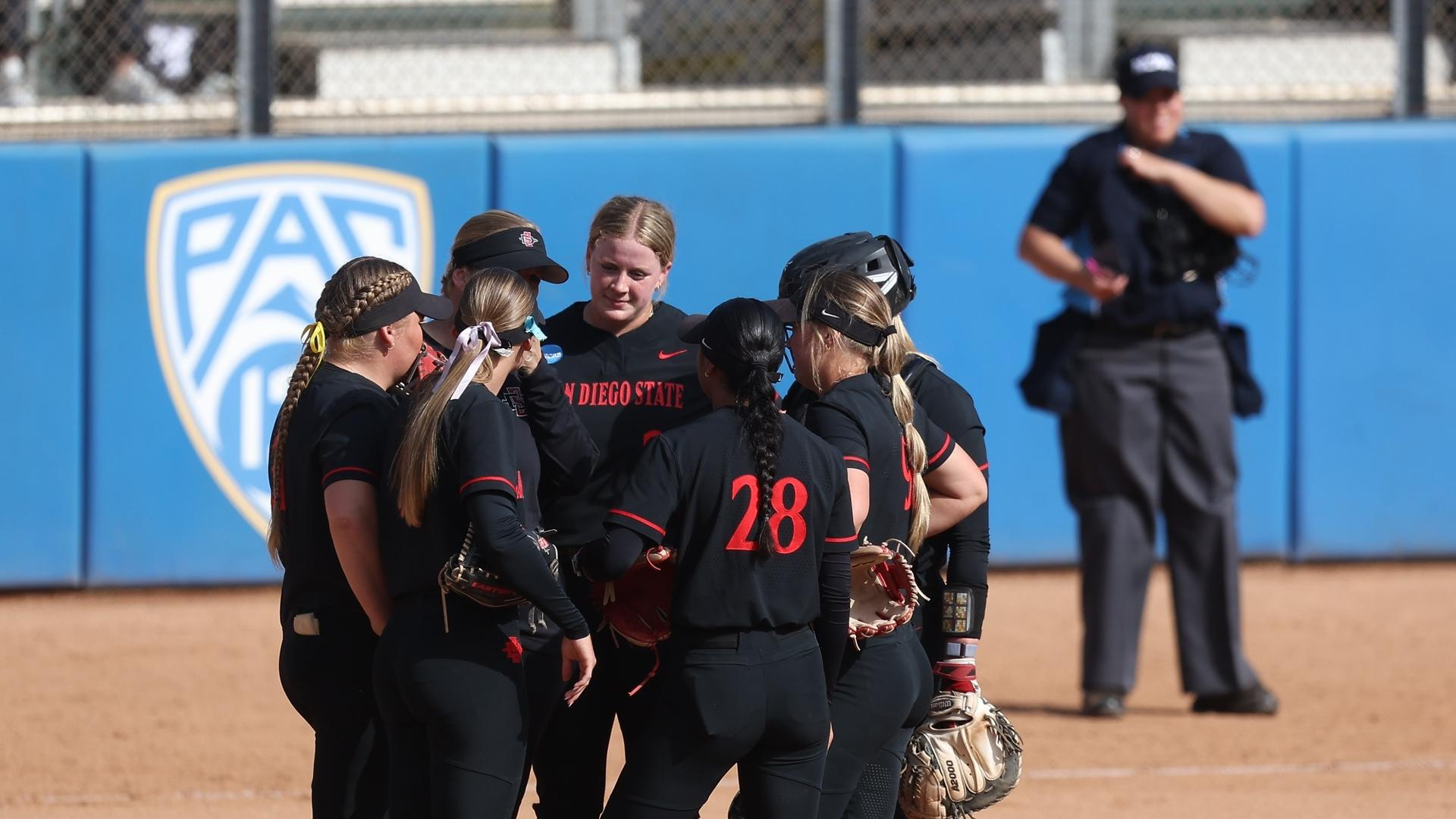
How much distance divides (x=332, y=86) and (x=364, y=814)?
19.7 ft

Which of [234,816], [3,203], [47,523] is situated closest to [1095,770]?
[234,816]

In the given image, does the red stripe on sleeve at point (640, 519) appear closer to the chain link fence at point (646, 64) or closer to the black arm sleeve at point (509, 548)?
the black arm sleeve at point (509, 548)

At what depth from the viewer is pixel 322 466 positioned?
3.43 metres

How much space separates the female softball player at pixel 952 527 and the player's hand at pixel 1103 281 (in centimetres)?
253

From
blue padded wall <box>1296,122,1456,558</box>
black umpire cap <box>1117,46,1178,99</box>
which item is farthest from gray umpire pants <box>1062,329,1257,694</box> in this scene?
blue padded wall <box>1296,122,1456,558</box>

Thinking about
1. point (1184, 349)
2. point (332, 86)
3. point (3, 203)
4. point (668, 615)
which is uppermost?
point (332, 86)

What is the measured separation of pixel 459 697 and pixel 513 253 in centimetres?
106

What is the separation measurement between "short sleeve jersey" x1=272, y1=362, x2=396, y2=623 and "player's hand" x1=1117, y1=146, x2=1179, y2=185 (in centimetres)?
362

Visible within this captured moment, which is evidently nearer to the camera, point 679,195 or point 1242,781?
point 1242,781

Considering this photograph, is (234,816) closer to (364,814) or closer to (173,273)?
(364,814)

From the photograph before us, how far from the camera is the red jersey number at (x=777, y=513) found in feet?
10.8

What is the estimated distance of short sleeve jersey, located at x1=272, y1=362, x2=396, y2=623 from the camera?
11.2ft

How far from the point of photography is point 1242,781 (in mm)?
5414

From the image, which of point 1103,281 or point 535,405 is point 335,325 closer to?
point 535,405
